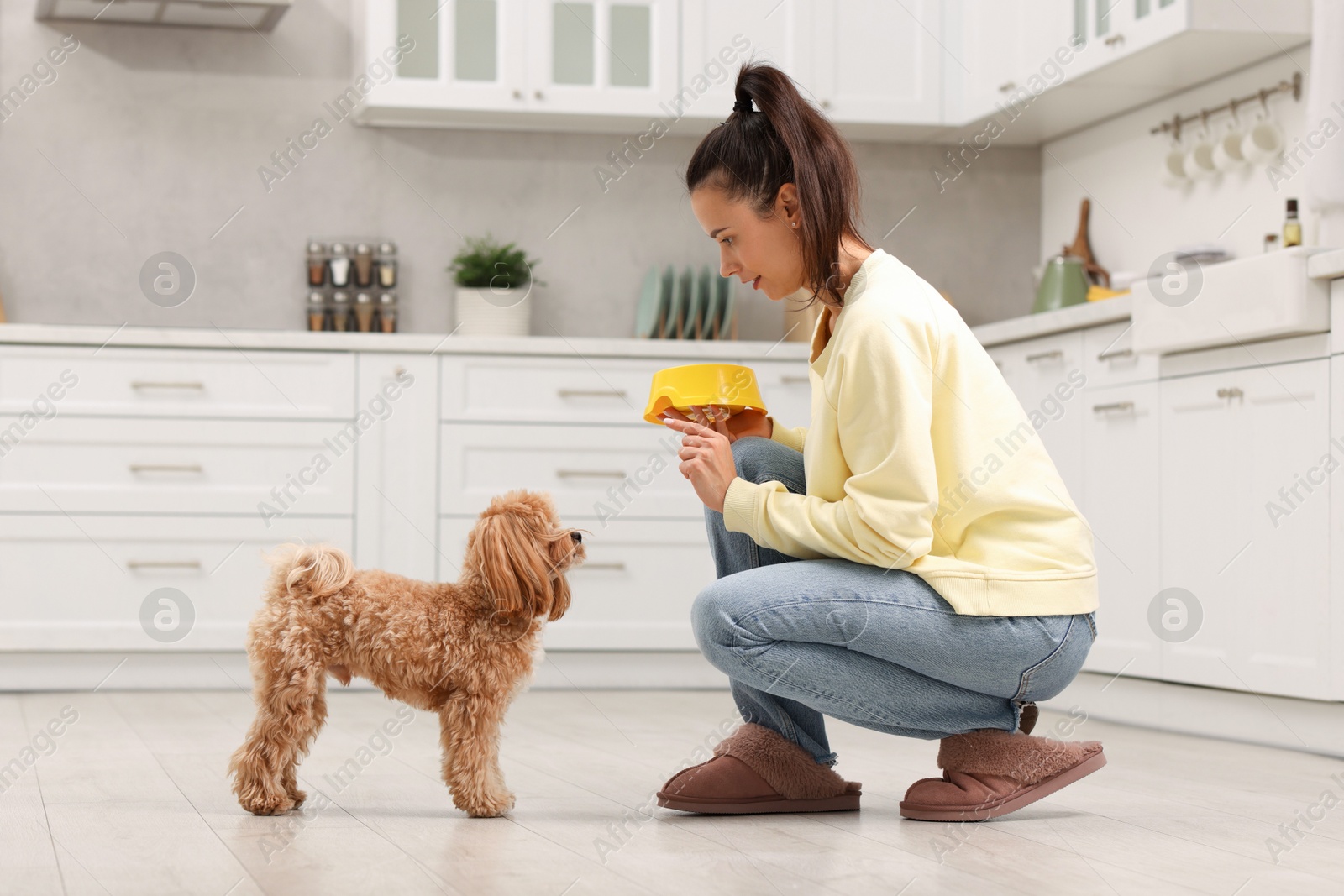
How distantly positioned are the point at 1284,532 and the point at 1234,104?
4.82 ft

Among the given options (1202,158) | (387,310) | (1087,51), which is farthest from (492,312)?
(1202,158)

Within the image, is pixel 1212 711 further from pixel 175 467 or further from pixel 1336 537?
pixel 175 467


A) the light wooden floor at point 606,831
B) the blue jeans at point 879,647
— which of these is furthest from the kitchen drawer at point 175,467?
the blue jeans at point 879,647

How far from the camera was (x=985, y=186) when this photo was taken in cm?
470

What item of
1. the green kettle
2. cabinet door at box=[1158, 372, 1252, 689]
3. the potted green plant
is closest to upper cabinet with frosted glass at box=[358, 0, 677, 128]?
the potted green plant

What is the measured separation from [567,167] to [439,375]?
3.41ft

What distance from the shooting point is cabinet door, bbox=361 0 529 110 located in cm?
395

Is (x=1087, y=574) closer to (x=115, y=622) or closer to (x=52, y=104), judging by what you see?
(x=115, y=622)

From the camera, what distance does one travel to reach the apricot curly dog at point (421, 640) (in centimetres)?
184

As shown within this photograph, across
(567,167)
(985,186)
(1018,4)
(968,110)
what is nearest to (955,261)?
(985,186)

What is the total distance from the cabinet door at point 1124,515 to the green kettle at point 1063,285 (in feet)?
2.91

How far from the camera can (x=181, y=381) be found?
142 inches

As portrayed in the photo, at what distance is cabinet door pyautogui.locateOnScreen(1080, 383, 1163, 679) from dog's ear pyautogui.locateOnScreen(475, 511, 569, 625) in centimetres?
170

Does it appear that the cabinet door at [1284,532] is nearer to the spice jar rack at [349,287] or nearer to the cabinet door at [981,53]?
the cabinet door at [981,53]
